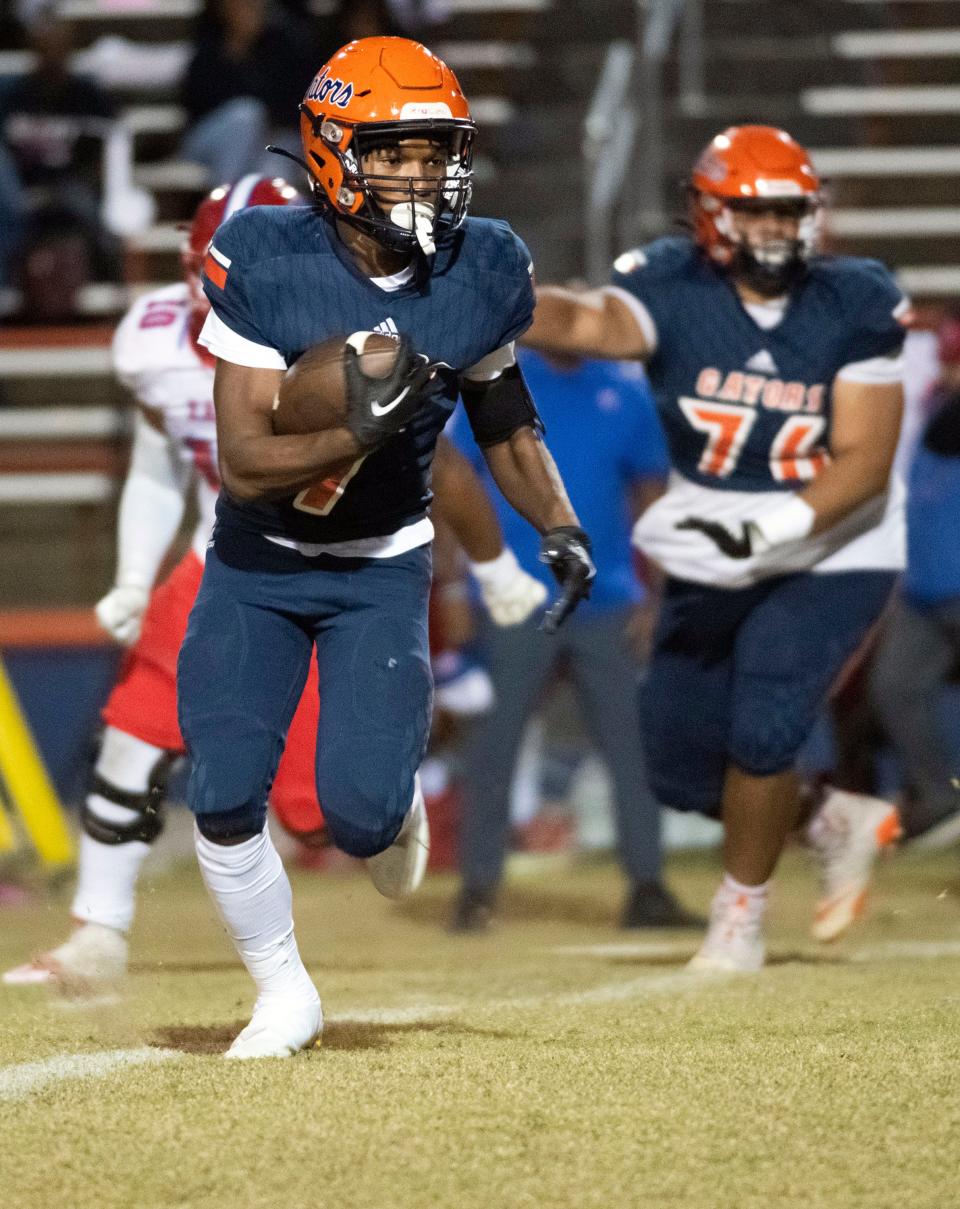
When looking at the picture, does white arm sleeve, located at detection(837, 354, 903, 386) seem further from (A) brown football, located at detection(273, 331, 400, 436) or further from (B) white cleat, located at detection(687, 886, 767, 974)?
(A) brown football, located at detection(273, 331, 400, 436)

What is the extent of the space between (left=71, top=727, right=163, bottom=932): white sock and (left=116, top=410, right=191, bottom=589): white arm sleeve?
0.50 metres

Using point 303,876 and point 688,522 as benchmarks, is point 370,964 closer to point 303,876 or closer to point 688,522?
point 688,522

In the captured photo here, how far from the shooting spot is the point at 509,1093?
126 inches

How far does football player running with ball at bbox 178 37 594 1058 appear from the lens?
3537 millimetres

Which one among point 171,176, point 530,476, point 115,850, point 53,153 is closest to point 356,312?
point 530,476

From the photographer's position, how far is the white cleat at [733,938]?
493cm

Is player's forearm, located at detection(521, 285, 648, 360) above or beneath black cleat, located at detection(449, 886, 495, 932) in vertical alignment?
above

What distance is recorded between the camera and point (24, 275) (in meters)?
9.93

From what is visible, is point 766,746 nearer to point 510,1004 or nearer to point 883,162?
point 510,1004

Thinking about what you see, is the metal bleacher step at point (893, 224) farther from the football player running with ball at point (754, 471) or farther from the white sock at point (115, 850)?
the white sock at point (115, 850)

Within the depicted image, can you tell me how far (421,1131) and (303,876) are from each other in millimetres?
4933

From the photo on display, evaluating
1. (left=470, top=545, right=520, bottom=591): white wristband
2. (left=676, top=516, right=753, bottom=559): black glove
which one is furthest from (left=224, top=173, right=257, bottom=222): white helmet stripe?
(left=676, top=516, right=753, bottom=559): black glove

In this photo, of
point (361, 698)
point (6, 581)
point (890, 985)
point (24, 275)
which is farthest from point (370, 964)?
point (24, 275)

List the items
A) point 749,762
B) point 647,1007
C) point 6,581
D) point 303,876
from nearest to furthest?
point 647,1007 → point 749,762 → point 303,876 → point 6,581
